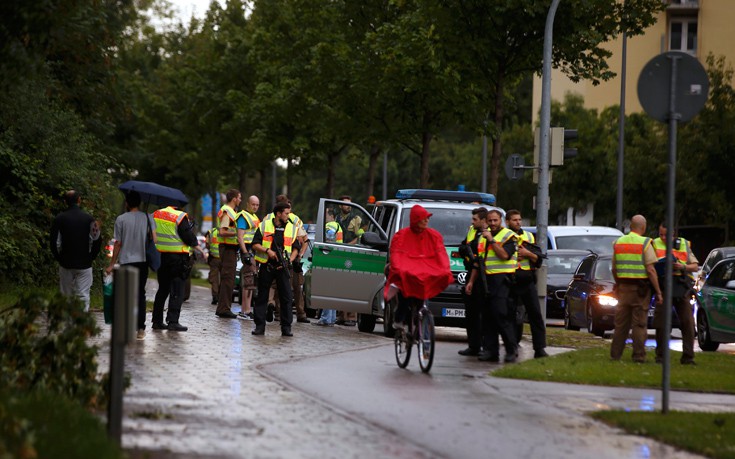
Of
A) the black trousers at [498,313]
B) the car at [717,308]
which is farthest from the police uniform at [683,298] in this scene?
the car at [717,308]

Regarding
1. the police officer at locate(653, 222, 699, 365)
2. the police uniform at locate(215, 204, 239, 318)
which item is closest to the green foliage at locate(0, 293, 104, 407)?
the police officer at locate(653, 222, 699, 365)

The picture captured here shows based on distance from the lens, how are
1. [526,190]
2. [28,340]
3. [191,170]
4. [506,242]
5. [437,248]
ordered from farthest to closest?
1. [526,190]
2. [191,170]
3. [506,242]
4. [437,248]
5. [28,340]

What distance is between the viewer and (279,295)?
18672mm

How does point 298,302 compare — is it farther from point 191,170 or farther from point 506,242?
point 191,170

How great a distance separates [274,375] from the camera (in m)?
13.1

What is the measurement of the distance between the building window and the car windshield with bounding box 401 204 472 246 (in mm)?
55849

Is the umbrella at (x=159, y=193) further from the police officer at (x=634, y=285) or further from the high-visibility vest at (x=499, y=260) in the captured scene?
the police officer at (x=634, y=285)

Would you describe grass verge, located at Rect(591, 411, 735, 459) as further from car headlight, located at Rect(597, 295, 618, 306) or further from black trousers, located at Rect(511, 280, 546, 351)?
car headlight, located at Rect(597, 295, 618, 306)

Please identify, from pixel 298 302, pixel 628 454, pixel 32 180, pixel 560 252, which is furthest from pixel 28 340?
pixel 560 252

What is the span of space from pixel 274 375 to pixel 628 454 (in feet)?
15.7

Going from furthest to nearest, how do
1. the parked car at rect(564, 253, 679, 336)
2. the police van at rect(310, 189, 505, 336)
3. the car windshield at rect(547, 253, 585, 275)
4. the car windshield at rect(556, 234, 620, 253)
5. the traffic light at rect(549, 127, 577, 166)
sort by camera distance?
the car windshield at rect(556, 234, 620, 253) → the car windshield at rect(547, 253, 585, 275) → the parked car at rect(564, 253, 679, 336) → the traffic light at rect(549, 127, 577, 166) → the police van at rect(310, 189, 505, 336)

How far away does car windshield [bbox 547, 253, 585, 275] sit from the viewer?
92.3 ft

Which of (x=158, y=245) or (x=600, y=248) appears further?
(x=600, y=248)

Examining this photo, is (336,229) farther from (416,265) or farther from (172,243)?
(416,265)
